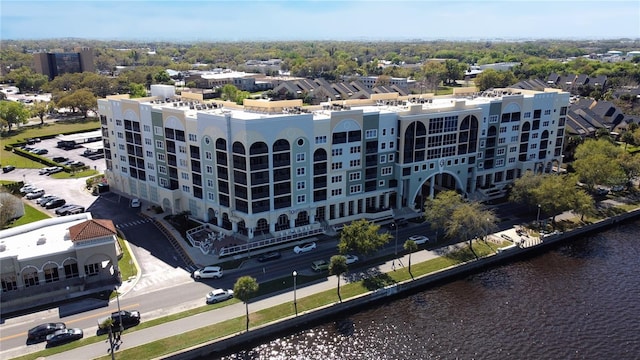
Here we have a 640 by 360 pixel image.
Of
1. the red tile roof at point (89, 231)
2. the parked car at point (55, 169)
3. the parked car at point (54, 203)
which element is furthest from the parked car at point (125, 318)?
the parked car at point (55, 169)

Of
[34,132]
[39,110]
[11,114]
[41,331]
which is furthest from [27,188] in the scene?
[39,110]

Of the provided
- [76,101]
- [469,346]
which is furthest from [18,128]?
[469,346]

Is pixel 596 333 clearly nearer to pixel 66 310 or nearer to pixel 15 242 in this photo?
pixel 66 310

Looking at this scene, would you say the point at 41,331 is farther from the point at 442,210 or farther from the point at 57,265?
the point at 442,210

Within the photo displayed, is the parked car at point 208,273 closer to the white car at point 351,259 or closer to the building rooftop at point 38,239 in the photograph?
the building rooftop at point 38,239

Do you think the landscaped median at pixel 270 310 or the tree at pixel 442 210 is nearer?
the landscaped median at pixel 270 310

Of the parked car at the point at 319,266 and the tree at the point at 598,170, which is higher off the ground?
the tree at the point at 598,170

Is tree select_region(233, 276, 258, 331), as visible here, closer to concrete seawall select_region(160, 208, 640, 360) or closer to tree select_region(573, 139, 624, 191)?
concrete seawall select_region(160, 208, 640, 360)
